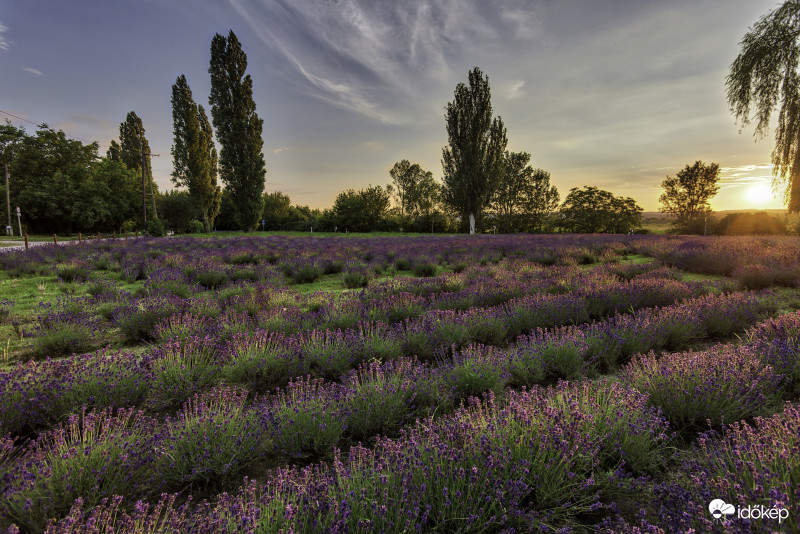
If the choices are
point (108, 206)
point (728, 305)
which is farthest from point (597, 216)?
point (108, 206)

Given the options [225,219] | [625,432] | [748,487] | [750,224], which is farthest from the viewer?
[225,219]

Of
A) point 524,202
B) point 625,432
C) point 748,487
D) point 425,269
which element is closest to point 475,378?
point 625,432

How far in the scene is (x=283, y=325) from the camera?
13.6ft

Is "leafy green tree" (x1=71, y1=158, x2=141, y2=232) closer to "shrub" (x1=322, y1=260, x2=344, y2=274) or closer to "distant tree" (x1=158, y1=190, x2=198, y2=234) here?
"distant tree" (x1=158, y1=190, x2=198, y2=234)

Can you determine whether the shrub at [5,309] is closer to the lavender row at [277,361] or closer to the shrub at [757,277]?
the lavender row at [277,361]

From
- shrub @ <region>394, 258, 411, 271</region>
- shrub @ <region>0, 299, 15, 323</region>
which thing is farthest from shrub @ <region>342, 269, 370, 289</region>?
shrub @ <region>0, 299, 15, 323</region>

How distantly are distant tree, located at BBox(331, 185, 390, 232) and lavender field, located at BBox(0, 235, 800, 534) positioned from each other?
157 ft

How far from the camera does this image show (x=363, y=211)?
5219cm

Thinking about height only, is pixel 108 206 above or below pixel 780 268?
above

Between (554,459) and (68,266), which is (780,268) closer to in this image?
(554,459)

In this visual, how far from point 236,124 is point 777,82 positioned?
37221 mm

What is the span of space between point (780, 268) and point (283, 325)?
384 inches

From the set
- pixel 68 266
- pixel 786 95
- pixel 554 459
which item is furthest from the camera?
pixel 786 95

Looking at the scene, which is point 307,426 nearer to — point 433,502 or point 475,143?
point 433,502
